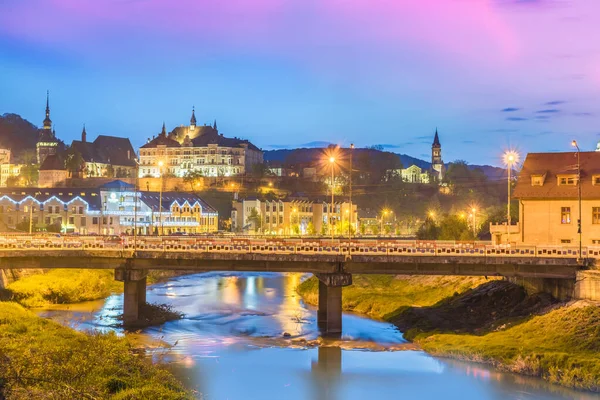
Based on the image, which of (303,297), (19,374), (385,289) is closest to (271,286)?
(303,297)

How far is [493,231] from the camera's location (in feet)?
225

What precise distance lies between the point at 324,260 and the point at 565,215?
20.4 meters

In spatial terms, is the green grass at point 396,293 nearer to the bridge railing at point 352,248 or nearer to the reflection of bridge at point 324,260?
the bridge railing at point 352,248

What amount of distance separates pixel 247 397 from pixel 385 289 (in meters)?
41.9

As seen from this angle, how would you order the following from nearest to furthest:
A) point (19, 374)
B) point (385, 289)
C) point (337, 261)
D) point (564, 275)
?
point (19, 374) → point (564, 275) → point (337, 261) → point (385, 289)

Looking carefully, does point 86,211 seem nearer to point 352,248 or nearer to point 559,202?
point 352,248

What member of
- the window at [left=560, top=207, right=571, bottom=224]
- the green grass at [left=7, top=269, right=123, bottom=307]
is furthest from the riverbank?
the green grass at [left=7, top=269, right=123, bottom=307]

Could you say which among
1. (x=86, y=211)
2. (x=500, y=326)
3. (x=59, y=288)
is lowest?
(x=500, y=326)

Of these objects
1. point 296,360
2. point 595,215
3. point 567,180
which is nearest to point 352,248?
point 296,360

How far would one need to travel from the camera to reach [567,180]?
62.1 metres

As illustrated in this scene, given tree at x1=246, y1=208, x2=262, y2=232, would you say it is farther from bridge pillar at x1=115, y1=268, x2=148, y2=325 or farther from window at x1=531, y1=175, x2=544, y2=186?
window at x1=531, y1=175, x2=544, y2=186

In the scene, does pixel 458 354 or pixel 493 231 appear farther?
pixel 493 231

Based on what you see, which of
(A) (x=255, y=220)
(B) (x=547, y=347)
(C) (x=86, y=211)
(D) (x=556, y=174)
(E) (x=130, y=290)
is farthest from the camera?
(A) (x=255, y=220)

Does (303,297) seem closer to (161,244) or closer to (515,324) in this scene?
(161,244)
